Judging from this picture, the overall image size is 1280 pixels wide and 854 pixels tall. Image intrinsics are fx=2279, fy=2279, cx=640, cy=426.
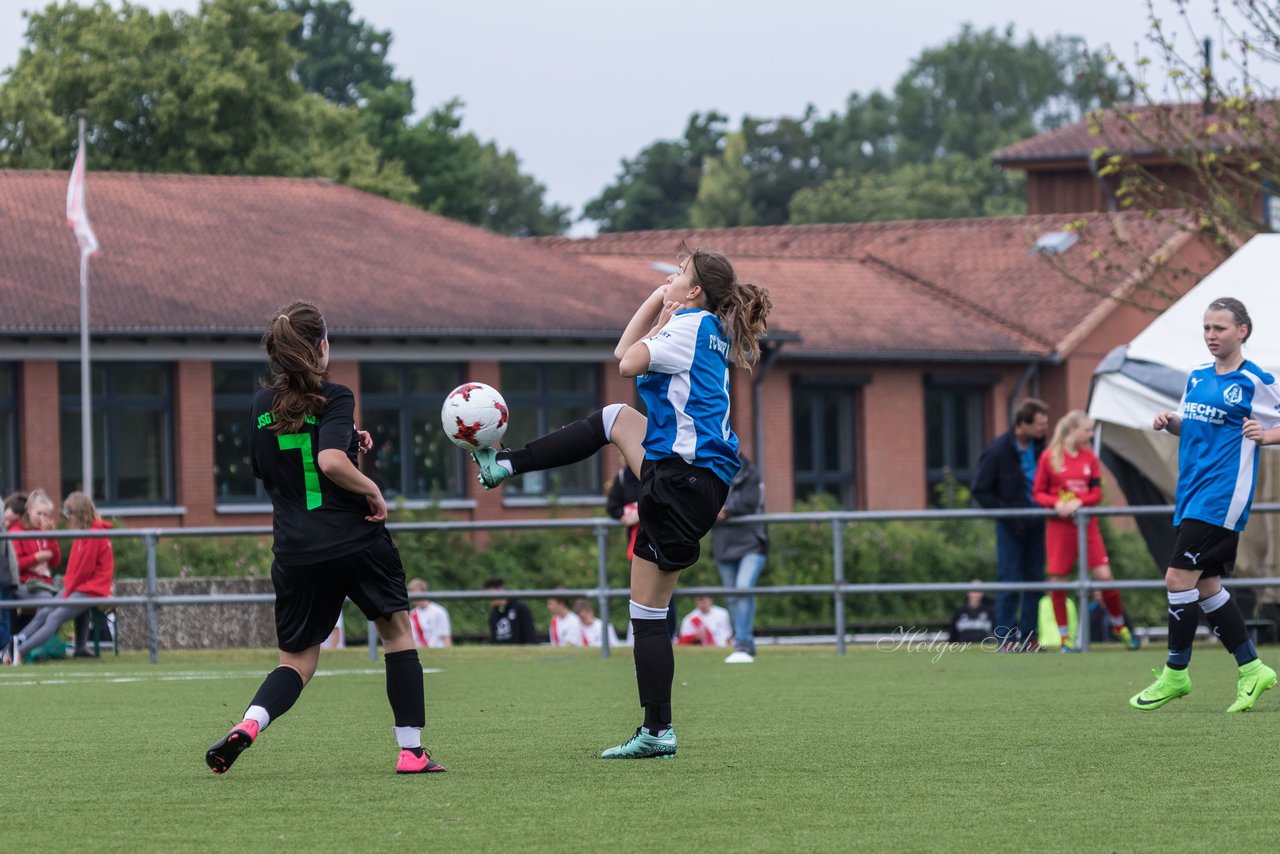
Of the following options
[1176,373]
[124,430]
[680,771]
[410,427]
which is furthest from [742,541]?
[410,427]

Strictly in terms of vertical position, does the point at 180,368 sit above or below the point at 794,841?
above

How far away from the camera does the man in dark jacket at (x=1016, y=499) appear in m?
17.1

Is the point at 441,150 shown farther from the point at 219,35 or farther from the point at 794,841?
the point at 794,841

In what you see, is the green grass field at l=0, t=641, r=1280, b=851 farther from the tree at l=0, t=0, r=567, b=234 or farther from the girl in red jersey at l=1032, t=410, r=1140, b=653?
the tree at l=0, t=0, r=567, b=234

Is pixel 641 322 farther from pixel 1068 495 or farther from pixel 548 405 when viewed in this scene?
pixel 548 405

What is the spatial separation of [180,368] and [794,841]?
30453 millimetres

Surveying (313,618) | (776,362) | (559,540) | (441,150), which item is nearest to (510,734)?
(313,618)

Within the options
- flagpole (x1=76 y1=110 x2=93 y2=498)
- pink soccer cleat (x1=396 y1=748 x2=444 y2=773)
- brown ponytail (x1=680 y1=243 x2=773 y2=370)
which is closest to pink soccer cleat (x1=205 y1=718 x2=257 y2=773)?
pink soccer cleat (x1=396 y1=748 x2=444 y2=773)

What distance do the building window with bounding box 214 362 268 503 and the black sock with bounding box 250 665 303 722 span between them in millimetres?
28228

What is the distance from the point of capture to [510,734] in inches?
375

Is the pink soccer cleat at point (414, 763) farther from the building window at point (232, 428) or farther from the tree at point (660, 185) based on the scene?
the tree at point (660, 185)

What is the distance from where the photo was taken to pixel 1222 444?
32.3ft

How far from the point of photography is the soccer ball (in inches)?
322

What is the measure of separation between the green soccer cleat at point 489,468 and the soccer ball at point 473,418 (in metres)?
0.03
